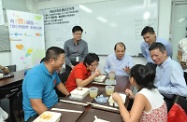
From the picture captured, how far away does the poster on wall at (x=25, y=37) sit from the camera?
11.8 ft

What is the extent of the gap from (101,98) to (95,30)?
2.62 metres

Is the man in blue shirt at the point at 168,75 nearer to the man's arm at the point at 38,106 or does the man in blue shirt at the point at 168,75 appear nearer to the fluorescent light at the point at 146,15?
the man's arm at the point at 38,106

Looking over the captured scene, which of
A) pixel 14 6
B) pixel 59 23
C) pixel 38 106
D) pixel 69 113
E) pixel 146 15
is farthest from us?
pixel 59 23

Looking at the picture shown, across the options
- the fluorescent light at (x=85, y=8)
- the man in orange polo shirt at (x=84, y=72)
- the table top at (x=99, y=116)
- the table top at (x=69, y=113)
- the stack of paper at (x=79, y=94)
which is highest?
the fluorescent light at (x=85, y=8)

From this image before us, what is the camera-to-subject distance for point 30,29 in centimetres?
396

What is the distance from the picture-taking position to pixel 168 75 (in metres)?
1.73

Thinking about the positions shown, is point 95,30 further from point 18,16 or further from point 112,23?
point 18,16

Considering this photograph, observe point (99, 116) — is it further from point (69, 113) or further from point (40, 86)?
point (40, 86)

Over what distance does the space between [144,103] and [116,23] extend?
2.68 m

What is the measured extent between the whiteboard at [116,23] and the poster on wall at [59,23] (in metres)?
0.27

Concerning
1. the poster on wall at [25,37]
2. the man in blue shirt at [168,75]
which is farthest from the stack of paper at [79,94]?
the poster on wall at [25,37]

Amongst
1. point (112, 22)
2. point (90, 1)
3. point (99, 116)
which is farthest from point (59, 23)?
point (99, 116)

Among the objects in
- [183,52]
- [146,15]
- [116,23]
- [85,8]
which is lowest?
[183,52]

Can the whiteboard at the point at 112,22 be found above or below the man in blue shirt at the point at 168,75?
above
